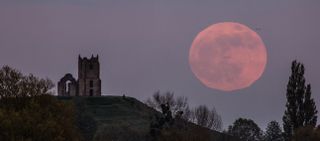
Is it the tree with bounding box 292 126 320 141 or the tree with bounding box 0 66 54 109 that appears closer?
the tree with bounding box 0 66 54 109

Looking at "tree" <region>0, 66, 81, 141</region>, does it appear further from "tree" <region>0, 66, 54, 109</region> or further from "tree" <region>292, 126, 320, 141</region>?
"tree" <region>292, 126, 320, 141</region>

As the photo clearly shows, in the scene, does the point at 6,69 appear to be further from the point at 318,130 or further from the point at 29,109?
the point at 318,130

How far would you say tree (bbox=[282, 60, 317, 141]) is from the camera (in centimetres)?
12731

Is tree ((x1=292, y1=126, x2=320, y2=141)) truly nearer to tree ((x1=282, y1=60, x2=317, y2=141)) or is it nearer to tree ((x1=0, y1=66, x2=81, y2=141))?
tree ((x1=282, y1=60, x2=317, y2=141))

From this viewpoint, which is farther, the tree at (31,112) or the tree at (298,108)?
the tree at (298,108)

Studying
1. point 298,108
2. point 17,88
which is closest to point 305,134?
point 298,108

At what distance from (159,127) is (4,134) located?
3668 cm

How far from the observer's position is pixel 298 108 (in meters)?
128

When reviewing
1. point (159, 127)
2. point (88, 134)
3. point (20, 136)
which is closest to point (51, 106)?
point (20, 136)

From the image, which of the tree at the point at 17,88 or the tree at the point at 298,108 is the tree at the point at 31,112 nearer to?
the tree at the point at 17,88

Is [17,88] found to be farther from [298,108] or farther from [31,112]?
[298,108]

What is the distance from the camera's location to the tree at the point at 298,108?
12731 cm

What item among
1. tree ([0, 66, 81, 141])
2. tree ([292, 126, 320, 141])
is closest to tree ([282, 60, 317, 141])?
tree ([292, 126, 320, 141])

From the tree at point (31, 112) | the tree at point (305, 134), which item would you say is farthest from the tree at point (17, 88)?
the tree at point (305, 134)
